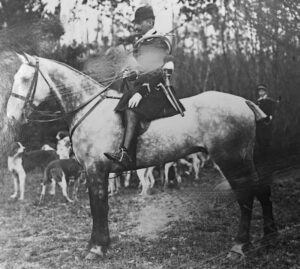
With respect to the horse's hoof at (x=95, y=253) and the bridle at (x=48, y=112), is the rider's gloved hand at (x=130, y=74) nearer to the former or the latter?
the bridle at (x=48, y=112)

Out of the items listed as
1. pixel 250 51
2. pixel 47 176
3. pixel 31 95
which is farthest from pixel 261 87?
pixel 47 176

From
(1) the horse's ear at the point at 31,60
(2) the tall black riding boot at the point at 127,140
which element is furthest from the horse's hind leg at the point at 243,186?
(1) the horse's ear at the point at 31,60

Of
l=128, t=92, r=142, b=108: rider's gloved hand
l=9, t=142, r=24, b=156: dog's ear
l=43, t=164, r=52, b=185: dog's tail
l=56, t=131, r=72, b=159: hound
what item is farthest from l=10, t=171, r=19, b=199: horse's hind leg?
l=128, t=92, r=142, b=108: rider's gloved hand

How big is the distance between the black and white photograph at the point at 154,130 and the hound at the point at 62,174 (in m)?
0.04

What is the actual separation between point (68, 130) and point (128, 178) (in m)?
0.80

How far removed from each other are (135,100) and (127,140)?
0.38 meters

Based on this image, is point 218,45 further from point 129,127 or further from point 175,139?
point 129,127

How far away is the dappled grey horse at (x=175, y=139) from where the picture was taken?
11.7ft

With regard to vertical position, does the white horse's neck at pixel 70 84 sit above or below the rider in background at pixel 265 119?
above

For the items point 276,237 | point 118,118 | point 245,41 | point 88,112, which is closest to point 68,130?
point 88,112

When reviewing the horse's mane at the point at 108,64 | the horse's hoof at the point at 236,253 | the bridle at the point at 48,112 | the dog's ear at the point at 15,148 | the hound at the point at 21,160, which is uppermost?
the horse's mane at the point at 108,64

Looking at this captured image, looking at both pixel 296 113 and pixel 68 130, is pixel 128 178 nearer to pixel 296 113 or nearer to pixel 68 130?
pixel 68 130

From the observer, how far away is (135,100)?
3.54 m

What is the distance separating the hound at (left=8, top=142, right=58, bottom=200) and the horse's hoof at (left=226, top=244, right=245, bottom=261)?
80.8 inches
